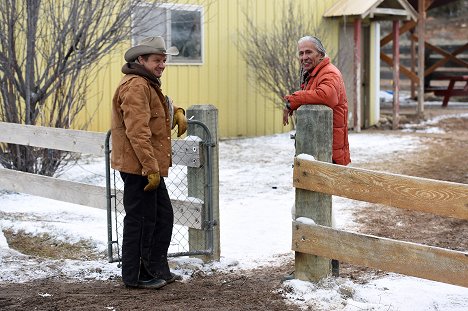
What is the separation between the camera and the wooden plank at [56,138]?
6.83m

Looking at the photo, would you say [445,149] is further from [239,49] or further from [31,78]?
[31,78]

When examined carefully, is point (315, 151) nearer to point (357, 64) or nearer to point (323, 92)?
point (323, 92)

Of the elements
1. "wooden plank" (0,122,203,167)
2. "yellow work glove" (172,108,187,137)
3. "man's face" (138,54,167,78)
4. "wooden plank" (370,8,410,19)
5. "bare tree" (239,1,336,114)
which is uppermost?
"wooden plank" (370,8,410,19)

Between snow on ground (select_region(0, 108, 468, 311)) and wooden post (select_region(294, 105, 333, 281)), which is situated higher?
wooden post (select_region(294, 105, 333, 281))

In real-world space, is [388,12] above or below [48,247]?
above

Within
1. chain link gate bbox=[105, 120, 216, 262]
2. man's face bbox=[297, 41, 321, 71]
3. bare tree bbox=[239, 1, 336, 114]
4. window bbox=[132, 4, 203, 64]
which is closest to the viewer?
man's face bbox=[297, 41, 321, 71]

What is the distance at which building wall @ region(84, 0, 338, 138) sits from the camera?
1460 cm

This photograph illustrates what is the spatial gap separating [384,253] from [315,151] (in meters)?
0.86

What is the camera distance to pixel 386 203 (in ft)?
16.0

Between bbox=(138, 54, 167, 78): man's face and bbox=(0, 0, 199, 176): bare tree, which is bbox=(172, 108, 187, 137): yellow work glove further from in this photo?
bbox=(0, 0, 199, 176): bare tree

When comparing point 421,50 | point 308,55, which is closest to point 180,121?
point 308,55

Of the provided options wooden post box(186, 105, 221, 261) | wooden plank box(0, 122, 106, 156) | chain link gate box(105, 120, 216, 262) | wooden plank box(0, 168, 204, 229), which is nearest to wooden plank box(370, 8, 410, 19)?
wooden plank box(0, 122, 106, 156)

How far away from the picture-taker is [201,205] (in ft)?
19.8

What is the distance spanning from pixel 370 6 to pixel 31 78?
8.37 meters
